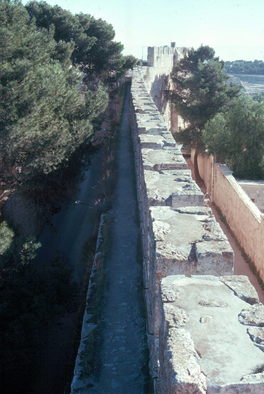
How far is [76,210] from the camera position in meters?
14.3

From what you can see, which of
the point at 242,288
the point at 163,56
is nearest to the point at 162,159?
the point at 242,288

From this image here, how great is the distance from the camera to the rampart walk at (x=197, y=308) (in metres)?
3.02

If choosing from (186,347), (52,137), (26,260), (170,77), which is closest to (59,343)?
Result: (26,260)

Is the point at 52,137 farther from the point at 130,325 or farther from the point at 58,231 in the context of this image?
the point at 130,325

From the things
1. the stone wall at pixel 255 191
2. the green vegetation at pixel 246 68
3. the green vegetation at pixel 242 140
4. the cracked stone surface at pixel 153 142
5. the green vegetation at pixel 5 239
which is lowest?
the green vegetation at pixel 5 239

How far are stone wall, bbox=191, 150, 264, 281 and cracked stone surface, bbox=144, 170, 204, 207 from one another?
7.22 feet

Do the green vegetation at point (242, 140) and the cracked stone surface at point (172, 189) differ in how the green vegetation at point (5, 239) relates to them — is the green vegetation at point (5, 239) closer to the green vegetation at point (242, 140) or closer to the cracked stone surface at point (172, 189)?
the cracked stone surface at point (172, 189)

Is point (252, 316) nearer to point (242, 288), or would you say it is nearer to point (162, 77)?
point (242, 288)

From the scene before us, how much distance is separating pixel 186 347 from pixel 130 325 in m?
2.99

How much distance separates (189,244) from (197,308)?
126cm

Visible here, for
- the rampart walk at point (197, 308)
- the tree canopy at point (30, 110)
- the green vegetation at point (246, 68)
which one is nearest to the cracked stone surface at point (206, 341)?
the rampart walk at point (197, 308)

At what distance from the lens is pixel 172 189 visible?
268 inches

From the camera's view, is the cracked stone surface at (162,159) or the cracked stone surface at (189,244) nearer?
the cracked stone surface at (189,244)

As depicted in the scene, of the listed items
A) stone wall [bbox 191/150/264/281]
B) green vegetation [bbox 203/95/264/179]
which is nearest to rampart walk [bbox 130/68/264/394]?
stone wall [bbox 191/150/264/281]
